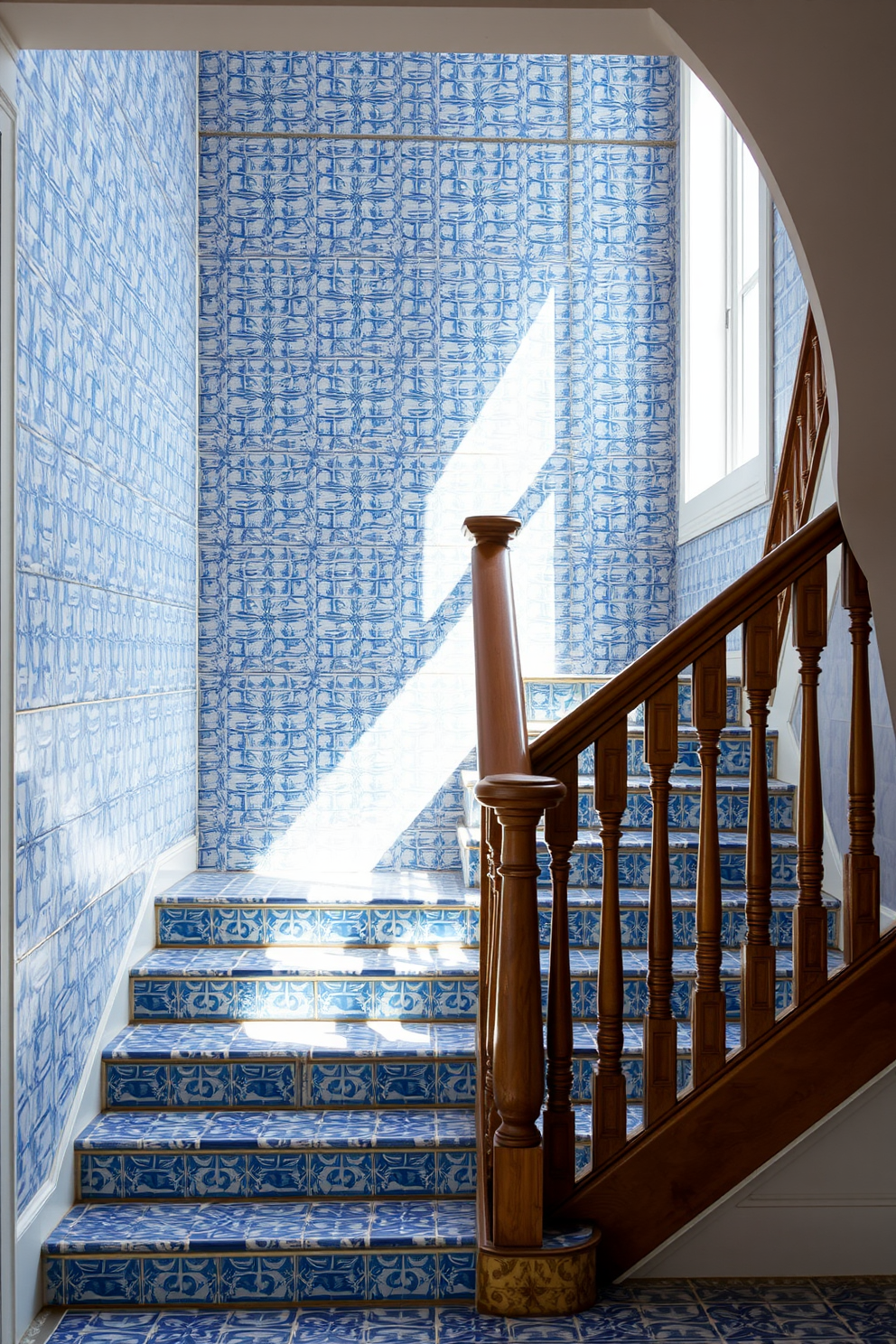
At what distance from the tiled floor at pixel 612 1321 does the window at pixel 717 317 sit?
2707 mm

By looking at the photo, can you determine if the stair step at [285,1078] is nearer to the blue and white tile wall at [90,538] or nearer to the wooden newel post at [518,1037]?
the blue and white tile wall at [90,538]

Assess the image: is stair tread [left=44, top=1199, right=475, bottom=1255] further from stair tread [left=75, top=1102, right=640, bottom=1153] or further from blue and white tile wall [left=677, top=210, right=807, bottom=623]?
blue and white tile wall [left=677, top=210, right=807, bottom=623]

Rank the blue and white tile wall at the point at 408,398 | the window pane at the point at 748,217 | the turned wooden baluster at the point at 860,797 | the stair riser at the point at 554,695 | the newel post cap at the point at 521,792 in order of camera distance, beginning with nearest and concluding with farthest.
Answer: the newel post cap at the point at 521,792
the turned wooden baluster at the point at 860,797
the window pane at the point at 748,217
the stair riser at the point at 554,695
the blue and white tile wall at the point at 408,398

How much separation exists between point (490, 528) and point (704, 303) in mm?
2353

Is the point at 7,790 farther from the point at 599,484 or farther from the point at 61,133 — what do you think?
the point at 599,484

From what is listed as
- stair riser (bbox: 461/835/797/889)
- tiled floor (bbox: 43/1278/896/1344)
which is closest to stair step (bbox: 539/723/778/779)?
stair riser (bbox: 461/835/797/889)

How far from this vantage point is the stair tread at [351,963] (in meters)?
3.29

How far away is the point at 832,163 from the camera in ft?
6.37

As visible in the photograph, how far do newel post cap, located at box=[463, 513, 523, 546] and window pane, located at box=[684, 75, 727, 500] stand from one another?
196 centimetres

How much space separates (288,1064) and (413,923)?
763 millimetres

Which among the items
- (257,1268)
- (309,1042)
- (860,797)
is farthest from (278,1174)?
(860,797)

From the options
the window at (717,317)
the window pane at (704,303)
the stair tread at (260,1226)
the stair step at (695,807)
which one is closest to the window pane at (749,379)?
the window at (717,317)

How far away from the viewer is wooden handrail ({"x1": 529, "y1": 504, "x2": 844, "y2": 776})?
2.39m

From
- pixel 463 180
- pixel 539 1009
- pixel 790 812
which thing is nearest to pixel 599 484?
pixel 463 180
